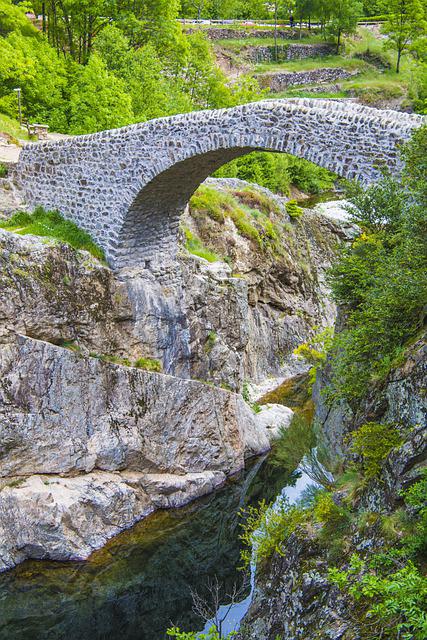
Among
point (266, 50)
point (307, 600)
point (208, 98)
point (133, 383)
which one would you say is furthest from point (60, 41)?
point (307, 600)

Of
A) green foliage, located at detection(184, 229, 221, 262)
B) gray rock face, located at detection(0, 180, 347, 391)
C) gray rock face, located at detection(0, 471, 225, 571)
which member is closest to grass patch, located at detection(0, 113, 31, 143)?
gray rock face, located at detection(0, 180, 347, 391)

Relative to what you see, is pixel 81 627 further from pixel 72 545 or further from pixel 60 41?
pixel 60 41

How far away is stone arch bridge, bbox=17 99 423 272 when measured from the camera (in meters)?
13.1

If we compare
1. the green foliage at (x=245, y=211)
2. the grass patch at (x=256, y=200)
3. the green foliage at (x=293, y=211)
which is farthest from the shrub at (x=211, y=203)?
the green foliage at (x=293, y=211)

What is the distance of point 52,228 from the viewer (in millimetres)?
18000

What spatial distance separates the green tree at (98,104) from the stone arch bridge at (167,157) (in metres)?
6.95

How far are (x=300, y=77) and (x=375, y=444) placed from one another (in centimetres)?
4748

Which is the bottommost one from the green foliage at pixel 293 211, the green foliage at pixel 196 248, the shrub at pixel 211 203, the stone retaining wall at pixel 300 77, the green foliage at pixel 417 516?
the green foliage at pixel 293 211

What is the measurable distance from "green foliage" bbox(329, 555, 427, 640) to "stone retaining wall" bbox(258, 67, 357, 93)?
47.3 metres

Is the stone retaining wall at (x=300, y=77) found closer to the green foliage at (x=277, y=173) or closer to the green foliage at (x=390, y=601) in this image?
the green foliage at (x=277, y=173)

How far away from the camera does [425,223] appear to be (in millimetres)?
9672

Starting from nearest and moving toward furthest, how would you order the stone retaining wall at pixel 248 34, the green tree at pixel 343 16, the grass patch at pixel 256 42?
the grass patch at pixel 256 42
the stone retaining wall at pixel 248 34
the green tree at pixel 343 16

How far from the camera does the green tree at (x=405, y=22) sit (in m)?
50.2

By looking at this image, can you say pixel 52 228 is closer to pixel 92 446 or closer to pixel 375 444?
pixel 92 446
